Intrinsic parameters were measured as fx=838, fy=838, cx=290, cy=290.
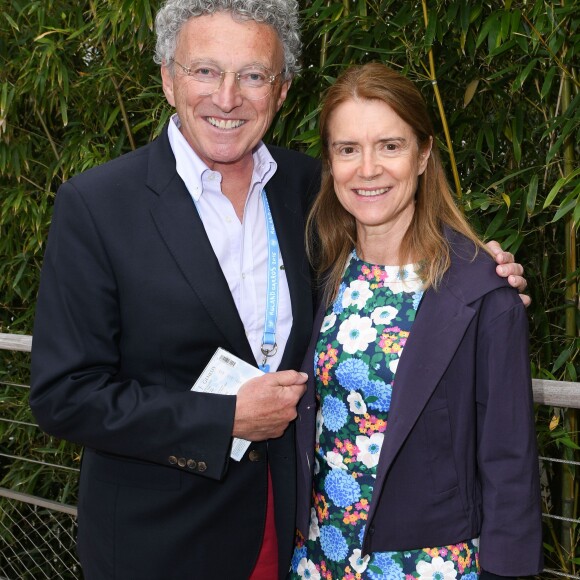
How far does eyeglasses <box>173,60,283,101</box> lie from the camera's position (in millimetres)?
1772

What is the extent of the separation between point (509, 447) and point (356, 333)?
376mm

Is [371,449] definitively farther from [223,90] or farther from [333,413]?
[223,90]

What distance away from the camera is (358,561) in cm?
168

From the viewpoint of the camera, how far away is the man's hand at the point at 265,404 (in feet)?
5.45

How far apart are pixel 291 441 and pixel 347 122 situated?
691 mm

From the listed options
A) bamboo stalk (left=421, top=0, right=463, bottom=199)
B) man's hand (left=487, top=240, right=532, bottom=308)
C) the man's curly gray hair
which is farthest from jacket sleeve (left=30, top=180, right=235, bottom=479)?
bamboo stalk (left=421, top=0, right=463, bottom=199)

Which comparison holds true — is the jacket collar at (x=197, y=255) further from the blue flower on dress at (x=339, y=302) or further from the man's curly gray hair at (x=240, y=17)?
the man's curly gray hair at (x=240, y=17)

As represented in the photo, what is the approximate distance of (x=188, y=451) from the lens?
1661 mm

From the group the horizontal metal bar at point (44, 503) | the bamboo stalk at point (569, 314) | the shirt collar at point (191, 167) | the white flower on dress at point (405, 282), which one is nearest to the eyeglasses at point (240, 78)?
the shirt collar at point (191, 167)

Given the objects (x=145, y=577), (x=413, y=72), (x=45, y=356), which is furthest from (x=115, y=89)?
(x=145, y=577)

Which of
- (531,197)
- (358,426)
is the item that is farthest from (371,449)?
(531,197)

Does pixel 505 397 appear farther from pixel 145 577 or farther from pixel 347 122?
pixel 145 577

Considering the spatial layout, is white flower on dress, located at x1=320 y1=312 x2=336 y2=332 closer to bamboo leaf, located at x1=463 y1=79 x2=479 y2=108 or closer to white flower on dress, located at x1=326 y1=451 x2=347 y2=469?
white flower on dress, located at x1=326 y1=451 x2=347 y2=469

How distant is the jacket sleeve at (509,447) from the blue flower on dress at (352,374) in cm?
24
